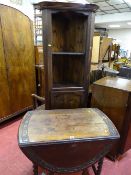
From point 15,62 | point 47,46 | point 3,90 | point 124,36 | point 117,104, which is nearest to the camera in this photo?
point 47,46

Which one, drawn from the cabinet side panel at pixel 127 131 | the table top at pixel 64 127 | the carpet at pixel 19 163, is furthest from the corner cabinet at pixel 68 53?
the carpet at pixel 19 163

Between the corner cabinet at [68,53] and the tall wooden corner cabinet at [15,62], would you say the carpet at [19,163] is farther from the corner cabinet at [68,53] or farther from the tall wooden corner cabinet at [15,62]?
the corner cabinet at [68,53]

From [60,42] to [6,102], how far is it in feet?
4.64

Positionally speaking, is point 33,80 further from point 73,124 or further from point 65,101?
point 73,124

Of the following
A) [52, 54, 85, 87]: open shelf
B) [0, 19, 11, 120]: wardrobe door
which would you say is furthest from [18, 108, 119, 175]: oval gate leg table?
[0, 19, 11, 120]: wardrobe door

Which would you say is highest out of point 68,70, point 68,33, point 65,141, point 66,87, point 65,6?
point 65,6

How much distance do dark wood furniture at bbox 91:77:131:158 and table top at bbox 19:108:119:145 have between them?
10.1 inches

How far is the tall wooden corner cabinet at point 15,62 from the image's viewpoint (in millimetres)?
2307

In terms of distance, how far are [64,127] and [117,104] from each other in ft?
2.36

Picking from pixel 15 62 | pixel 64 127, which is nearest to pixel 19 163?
pixel 64 127

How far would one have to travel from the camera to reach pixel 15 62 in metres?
2.54

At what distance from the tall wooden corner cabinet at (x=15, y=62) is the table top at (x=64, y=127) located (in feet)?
3.88

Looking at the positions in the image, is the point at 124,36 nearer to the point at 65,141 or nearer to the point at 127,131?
the point at 127,131

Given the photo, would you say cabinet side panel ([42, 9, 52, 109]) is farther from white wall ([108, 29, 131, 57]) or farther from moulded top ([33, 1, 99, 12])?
white wall ([108, 29, 131, 57])
